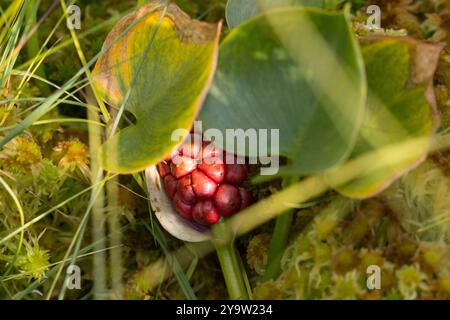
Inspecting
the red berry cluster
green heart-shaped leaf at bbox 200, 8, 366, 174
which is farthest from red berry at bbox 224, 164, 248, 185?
green heart-shaped leaf at bbox 200, 8, 366, 174

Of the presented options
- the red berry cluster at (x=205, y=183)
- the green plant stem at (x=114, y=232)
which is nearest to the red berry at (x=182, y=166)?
the red berry cluster at (x=205, y=183)

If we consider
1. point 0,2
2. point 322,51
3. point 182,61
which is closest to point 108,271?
point 182,61

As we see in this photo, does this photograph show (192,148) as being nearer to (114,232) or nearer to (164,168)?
(164,168)

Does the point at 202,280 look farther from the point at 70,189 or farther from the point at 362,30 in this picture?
the point at 362,30

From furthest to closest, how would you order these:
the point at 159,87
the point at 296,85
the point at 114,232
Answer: the point at 114,232, the point at 159,87, the point at 296,85

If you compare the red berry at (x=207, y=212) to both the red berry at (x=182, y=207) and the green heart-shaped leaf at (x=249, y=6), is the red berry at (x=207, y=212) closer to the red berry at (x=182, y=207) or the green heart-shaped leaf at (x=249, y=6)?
the red berry at (x=182, y=207)

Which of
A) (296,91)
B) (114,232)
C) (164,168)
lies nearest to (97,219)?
(114,232)
